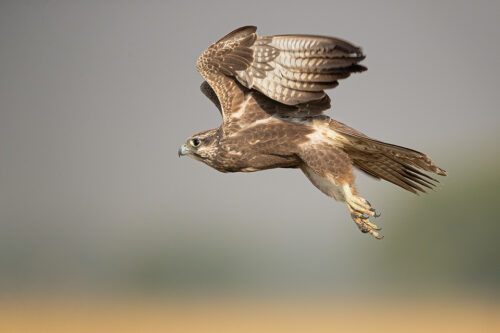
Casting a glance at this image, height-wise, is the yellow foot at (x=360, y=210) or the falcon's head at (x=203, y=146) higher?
the falcon's head at (x=203, y=146)

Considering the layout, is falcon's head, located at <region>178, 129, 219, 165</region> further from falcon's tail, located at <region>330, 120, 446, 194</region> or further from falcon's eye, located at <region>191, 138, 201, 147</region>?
falcon's tail, located at <region>330, 120, 446, 194</region>

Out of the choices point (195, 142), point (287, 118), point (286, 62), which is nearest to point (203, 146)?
Result: point (195, 142)

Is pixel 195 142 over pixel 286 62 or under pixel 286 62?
under

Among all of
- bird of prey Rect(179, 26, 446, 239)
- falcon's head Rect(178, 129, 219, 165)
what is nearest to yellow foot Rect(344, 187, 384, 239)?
bird of prey Rect(179, 26, 446, 239)

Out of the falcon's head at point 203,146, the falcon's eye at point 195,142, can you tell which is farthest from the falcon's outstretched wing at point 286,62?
the falcon's eye at point 195,142

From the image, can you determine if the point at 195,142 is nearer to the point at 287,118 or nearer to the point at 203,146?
the point at 203,146

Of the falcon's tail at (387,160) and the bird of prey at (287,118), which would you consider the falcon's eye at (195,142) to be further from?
the falcon's tail at (387,160)

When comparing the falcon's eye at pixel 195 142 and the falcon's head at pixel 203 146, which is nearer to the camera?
the falcon's head at pixel 203 146
